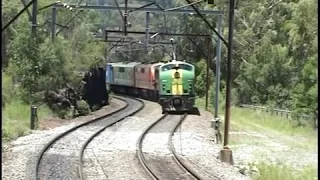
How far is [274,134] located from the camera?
89.0ft

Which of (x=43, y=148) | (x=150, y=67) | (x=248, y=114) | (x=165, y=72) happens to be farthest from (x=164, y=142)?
(x=150, y=67)

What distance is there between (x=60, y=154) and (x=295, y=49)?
30.4 meters

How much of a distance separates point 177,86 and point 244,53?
21.0 m

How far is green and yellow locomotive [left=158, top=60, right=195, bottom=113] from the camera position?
3362 centimetres

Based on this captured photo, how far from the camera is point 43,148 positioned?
18.2 metres

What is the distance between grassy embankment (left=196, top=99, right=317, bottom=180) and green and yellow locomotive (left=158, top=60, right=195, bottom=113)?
2646mm

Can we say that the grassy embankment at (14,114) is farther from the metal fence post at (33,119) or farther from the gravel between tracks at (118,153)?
the gravel between tracks at (118,153)

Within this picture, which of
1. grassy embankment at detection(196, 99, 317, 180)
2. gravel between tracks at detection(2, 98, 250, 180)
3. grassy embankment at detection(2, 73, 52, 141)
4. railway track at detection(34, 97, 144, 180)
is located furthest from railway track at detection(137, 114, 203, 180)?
grassy embankment at detection(2, 73, 52, 141)

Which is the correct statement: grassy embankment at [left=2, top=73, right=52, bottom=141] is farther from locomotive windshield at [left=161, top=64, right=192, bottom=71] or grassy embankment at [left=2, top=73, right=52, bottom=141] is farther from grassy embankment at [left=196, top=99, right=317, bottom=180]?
grassy embankment at [left=196, top=99, right=317, bottom=180]

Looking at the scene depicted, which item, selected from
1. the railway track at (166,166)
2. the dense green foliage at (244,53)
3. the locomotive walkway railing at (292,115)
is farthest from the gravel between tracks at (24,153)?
the locomotive walkway railing at (292,115)

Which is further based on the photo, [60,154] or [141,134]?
[141,134]

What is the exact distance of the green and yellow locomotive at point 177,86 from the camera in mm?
33625

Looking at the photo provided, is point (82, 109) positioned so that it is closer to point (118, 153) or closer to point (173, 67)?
point (173, 67)

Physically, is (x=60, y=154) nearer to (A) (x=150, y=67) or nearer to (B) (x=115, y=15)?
(A) (x=150, y=67)
